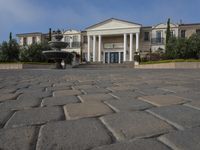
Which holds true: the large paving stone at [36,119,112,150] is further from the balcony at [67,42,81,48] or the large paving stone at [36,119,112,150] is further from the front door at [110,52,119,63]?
the balcony at [67,42,81,48]

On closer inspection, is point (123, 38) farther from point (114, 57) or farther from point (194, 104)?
point (194, 104)

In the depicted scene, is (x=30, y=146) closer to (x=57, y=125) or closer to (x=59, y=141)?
(x=59, y=141)

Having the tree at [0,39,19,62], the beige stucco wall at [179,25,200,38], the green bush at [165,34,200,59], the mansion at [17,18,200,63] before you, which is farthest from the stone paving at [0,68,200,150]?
the beige stucco wall at [179,25,200,38]

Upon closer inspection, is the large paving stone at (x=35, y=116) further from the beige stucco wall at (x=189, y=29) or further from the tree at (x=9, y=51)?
the beige stucco wall at (x=189, y=29)

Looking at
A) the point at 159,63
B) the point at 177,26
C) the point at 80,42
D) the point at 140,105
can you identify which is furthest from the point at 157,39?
the point at 140,105

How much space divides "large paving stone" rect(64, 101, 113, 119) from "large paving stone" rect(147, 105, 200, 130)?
449 millimetres

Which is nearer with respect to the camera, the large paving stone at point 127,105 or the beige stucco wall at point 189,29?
the large paving stone at point 127,105

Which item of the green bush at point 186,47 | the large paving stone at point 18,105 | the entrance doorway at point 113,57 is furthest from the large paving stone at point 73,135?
the entrance doorway at point 113,57

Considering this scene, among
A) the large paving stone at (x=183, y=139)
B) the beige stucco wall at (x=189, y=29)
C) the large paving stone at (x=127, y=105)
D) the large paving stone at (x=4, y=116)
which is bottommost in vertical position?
the large paving stone at (x=4, y=116)

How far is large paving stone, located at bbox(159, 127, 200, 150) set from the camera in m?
1.43

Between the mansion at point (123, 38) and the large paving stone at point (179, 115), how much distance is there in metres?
36.7

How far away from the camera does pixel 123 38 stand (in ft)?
136

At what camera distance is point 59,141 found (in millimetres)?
1544

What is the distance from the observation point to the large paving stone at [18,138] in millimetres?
1473
